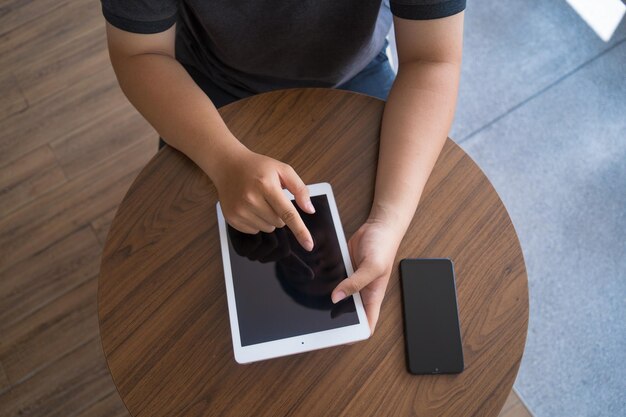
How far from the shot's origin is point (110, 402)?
123cm

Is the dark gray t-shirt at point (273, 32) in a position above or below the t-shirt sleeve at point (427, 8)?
below

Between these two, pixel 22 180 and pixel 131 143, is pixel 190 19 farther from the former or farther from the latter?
pixel 22 180

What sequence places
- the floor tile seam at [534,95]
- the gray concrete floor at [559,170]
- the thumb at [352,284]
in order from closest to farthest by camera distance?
1. the thumb at [352,284]
2. the gray concrete floor at [559,170]
3. the floor tile seam at [534,95]

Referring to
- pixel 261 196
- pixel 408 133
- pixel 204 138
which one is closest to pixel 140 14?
pixel 204 138

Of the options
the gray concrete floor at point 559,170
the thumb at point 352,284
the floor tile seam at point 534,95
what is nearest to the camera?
the thumb at point 352,284

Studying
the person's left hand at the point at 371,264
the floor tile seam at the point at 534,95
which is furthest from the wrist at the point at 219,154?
the floor tile seam at the point at 534,95

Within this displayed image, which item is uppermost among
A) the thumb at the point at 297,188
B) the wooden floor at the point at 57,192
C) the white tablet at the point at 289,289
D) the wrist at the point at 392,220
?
the thumb at the point at 297,188

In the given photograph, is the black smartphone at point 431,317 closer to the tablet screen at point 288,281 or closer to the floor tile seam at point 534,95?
the tablet screen at point 288,281

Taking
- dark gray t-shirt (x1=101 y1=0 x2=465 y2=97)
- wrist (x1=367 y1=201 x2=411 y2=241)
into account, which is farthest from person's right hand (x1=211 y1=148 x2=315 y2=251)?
dark gray t-shirt (x1=101 y1=0 x2=465 y2=97)

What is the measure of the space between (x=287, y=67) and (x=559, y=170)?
994 millimetres

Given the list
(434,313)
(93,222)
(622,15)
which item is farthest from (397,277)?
(622,15)

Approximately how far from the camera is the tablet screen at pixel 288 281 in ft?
2.18

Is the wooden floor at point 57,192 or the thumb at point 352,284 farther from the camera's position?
the wooden floor at point 57,192

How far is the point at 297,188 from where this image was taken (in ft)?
2.20
